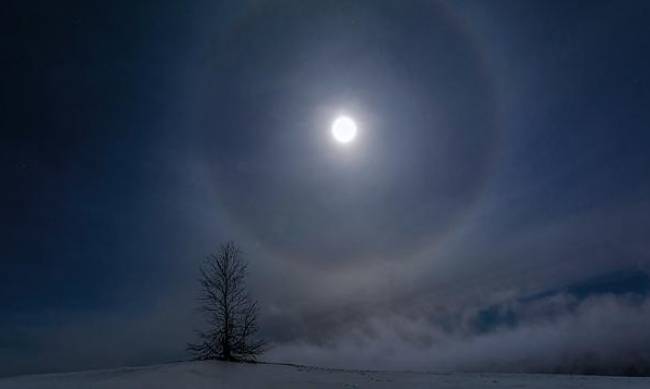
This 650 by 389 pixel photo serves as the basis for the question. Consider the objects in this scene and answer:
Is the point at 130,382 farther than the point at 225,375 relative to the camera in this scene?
No

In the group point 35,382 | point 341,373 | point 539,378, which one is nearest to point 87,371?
point 35,382

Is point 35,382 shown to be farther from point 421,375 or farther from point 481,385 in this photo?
point 481,385

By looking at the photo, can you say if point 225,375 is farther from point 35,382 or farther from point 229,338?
point 229,338

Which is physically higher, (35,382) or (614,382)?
(35,382)

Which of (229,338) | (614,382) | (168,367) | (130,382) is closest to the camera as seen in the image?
(130,382)

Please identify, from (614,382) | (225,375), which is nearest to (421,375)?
(614,382)

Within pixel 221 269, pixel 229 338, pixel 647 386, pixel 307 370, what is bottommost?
pixel 647 386

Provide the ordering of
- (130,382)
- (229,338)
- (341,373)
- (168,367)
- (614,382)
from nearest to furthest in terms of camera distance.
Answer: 1. (130,382)
2. (614,382)
3. (168,367)
4. (341,373)
5. (229,338)
